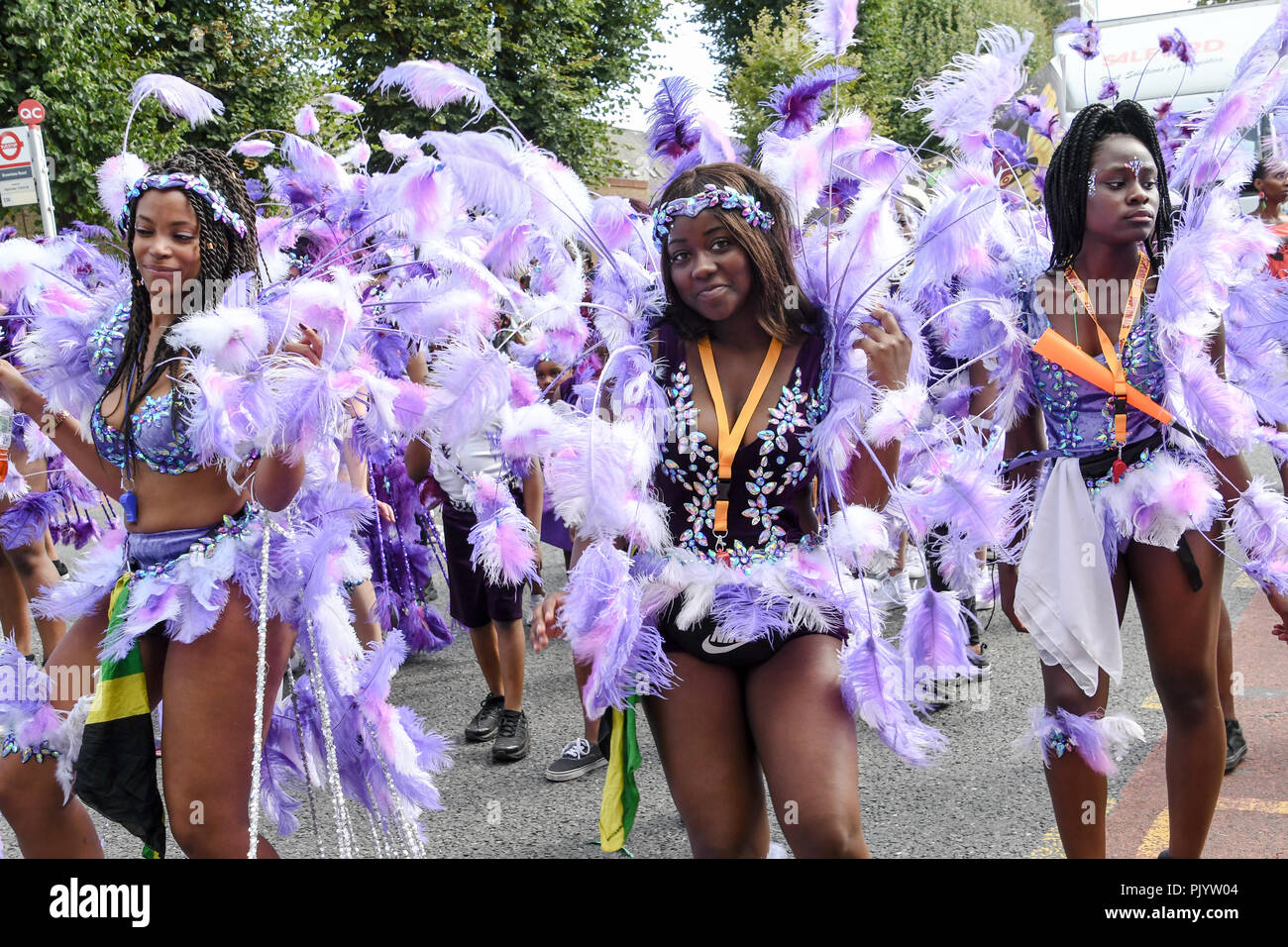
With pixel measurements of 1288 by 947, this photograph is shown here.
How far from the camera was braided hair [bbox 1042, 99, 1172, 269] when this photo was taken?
305 centimetres

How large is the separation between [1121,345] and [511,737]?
2802 millimetres

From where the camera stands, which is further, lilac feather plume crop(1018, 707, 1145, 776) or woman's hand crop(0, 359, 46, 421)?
woman's hand crop(0, 359, 46, 421)

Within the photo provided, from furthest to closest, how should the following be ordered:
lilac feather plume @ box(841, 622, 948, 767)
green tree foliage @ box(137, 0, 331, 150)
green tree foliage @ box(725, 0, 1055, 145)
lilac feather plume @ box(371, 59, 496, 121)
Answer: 1. green tree foliage @ box(725, 0, 1055, 145)
2. green tree foliage @ box(137, 0, 331, 150)
3. lilac feather plume @ box(371, 59, 496, 121)
4. lilac feather plume @ box(841, 622, 948, 767)

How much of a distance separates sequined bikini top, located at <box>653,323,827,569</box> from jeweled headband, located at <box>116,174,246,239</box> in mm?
1216

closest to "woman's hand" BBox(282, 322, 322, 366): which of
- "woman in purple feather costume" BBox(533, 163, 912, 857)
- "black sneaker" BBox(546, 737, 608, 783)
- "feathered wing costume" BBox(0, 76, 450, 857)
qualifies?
"feathered wing costume" BBox(0, 76, 450, 857)

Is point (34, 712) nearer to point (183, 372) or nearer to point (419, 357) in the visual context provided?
point (183, 372)

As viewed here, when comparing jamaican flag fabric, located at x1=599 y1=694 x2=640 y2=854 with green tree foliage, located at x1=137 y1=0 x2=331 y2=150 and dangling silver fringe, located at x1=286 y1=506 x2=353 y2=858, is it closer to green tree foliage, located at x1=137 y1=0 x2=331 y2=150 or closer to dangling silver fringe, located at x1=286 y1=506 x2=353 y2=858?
dangling silver fringe, located at x1=286 y1=506 x2=353 y2=858

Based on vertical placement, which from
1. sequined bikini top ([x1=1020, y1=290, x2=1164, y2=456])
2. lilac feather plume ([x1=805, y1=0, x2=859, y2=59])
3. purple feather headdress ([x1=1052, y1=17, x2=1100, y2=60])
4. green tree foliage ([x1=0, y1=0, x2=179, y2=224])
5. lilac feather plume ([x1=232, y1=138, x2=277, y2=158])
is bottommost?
sequined bikini top ([x1=1020, y1=290, x2=1164, y2=456])

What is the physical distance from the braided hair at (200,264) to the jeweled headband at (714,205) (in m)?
1.10

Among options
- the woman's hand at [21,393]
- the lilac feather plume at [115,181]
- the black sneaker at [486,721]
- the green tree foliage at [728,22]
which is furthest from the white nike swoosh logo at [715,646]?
the green tree foliage at [728,22]

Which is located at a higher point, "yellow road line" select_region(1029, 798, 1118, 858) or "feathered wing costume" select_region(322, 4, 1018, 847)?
"feathered wing costume" select_region(322, 4, 1018, 847)

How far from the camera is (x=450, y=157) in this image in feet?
8.58

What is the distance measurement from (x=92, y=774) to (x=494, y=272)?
1546 mm
